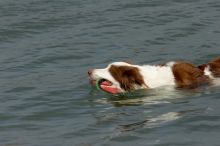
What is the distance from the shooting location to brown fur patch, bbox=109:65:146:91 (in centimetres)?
1082

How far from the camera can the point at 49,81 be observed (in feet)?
39.3

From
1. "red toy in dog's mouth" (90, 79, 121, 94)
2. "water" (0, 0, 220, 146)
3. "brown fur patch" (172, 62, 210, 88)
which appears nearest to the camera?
"water" (0, 0, 220, 146)

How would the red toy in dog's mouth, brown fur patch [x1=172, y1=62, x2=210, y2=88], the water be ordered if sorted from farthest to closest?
the red toy in dog's mouth → brown fur patch [x1=172, y1=62, x2=210, y2=88] → the water

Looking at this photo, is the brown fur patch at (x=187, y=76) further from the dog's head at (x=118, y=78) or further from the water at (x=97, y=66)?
the dog's head at (x=118, y=78)

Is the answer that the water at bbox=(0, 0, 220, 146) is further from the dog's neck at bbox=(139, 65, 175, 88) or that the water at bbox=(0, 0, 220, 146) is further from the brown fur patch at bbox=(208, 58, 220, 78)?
the brown fur patch at bbox=(208, 58, 220, 78)

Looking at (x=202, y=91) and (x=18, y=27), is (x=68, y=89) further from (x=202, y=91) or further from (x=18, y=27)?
(x=18, y=27)

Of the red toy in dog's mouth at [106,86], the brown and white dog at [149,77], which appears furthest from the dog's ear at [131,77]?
the red toy in dog's mouth at [106,86]

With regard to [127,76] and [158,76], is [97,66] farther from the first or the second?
[158,76]

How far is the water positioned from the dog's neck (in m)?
0.14

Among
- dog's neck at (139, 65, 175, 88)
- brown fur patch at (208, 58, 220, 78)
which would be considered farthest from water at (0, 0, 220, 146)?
brown fur patch at (208, 58, 220, 78)

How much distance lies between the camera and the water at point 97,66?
29.1 feet

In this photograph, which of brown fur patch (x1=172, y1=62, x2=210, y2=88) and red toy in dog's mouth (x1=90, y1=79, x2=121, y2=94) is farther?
red toy in dog's mouth (x1=90, y1=79, x2=121, y2=94)

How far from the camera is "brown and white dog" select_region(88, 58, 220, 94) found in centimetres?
1080

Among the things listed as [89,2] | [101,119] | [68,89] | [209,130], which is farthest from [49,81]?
[89,2]
